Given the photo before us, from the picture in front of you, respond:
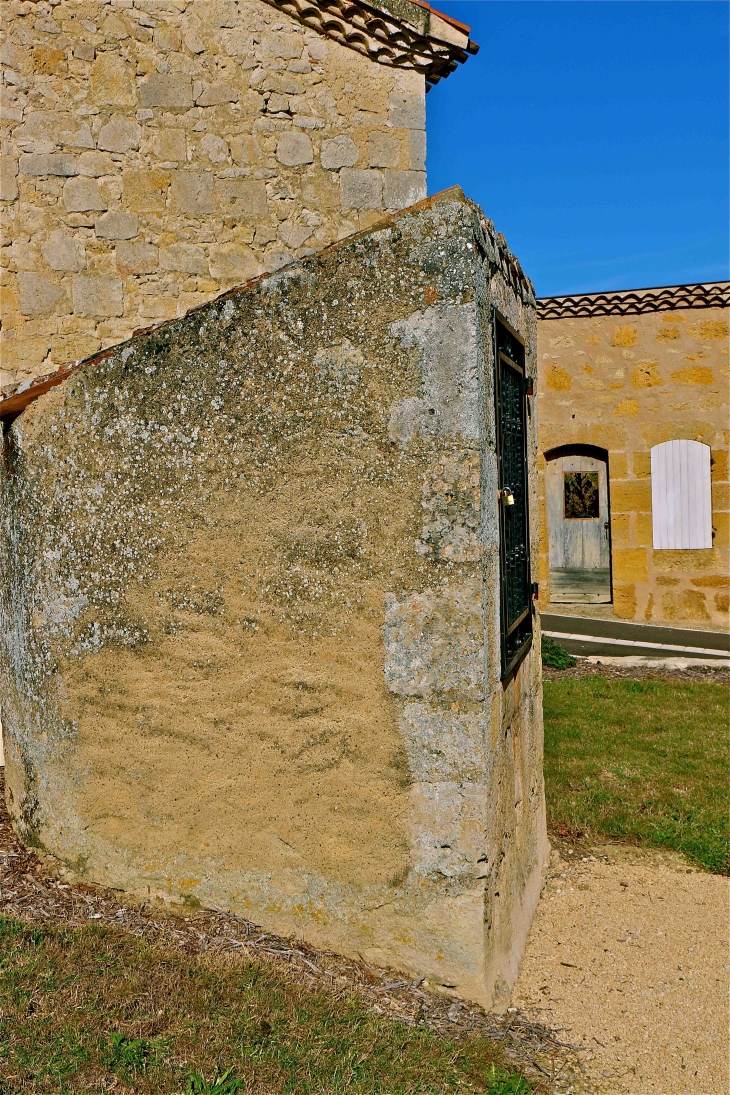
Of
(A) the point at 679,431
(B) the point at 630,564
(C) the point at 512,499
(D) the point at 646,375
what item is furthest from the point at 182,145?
(B) the point at 630,564

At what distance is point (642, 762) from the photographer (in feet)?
20.0

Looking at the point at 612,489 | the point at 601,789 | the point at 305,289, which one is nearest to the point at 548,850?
the point at 601,789

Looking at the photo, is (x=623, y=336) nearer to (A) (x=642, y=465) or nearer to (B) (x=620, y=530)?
(A) (x=642, y=465)

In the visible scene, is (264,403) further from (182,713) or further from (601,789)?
(601,789)

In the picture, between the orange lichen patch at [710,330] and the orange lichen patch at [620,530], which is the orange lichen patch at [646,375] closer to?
the orange lichen patch at [710,330]

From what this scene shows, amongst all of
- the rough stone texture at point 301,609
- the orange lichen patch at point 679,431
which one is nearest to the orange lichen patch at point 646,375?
the orange lichen patch at point 679,431

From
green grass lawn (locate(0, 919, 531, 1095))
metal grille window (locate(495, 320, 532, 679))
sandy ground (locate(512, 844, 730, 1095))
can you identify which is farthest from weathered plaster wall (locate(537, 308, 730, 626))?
green grass lawn (locate(0, 919, 531, 1095))

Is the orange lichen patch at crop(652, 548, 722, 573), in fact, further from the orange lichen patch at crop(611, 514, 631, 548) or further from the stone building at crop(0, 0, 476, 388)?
the stone building at crop(0, 0, 476, 388)

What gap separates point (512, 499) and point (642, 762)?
3.46 m

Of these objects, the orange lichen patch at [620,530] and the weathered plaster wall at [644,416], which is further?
the orange lichen patch at [620,530]

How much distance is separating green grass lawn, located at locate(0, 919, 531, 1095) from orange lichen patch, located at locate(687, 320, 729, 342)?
10734 millimetres

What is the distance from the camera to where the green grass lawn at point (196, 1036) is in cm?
247

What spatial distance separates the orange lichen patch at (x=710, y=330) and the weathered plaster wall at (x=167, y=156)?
6.71m

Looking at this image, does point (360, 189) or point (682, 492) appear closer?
point (360, 189)
